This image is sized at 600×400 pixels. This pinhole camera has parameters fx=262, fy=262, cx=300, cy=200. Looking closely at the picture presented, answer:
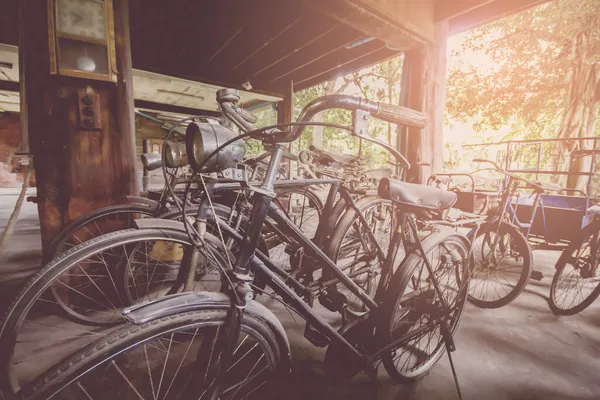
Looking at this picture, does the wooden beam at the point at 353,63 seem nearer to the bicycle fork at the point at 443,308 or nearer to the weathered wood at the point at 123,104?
the weathered wood at the point at 123,104

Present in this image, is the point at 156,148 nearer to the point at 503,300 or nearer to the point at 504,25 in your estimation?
the point at 503,300

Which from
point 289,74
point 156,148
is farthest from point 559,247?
point 156,148

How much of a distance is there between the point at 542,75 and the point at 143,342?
1718cm

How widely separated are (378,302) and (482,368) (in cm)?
116

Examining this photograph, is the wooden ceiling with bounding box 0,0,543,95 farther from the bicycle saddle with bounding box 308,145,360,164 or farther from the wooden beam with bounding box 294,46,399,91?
the bicycle saddle with bounding box 308,145,360,164

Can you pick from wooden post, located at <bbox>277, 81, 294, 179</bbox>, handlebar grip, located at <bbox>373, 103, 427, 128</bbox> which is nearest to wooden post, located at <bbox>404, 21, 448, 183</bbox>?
handlebar grip, located at <bbox>373, 103, 427, 128</bbox>

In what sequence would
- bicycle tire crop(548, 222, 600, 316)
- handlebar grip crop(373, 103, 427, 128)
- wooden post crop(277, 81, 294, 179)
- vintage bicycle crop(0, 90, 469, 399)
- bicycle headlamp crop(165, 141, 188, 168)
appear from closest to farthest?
vintage bicycle crop(0, 90, 469, 399) → handlebar grip crop(373, 103, 427, 128) → bicycle headlamp crop(165, 141, 188, 168) → bicycle tire crop(548, 222, 600, 316) → wooden post crop(277, 81, 294, 179)

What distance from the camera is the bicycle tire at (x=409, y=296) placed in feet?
5.84

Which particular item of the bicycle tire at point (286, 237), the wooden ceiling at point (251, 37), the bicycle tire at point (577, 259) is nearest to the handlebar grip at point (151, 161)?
the bicycle tire at point (286, 237)

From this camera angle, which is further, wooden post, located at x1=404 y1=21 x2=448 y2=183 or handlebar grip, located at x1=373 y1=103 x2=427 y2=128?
wooden post, located at x1=404 y1=21 x2=448 y2=183

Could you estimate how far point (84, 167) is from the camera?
264 cm

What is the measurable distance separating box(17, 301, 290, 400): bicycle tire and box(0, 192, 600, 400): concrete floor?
802 millimetres

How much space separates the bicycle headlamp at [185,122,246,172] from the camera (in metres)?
1.34

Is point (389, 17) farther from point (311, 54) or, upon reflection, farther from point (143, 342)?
point (143, 342)
